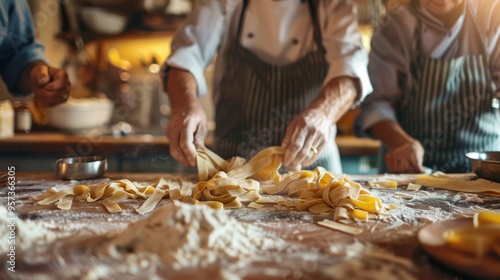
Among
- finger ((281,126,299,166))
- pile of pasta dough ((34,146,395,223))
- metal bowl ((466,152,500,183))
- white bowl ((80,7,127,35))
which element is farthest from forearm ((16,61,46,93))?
white bowl ((80,7,127,35))

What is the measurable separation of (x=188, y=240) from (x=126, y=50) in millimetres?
3344

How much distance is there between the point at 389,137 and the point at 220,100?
80cm

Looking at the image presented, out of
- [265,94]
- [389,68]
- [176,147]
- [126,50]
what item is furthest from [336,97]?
[126,50]

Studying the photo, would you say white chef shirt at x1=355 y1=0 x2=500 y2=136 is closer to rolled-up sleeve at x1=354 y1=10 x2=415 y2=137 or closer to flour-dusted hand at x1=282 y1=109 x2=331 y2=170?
rolled-up sleeve at x1=354 y1=10 x2=415 y2=137

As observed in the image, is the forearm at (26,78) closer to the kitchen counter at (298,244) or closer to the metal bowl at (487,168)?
the kitchen counter at (298,244)

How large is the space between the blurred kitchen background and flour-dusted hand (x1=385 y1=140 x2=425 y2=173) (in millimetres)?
1565

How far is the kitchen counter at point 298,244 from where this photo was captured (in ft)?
2.46

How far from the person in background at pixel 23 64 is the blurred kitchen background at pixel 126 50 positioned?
55.9 inches

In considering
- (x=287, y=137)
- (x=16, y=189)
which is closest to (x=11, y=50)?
(x=16, y=189)

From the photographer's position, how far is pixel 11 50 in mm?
1667

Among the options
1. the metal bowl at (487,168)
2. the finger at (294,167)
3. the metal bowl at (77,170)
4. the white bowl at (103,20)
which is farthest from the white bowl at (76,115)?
the metal bowl at (487,168)

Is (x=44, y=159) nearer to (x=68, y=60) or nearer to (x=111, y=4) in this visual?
(x=68, y=60)

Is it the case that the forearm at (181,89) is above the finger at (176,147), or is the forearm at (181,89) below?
above

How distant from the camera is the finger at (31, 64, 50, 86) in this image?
62.4 inches
